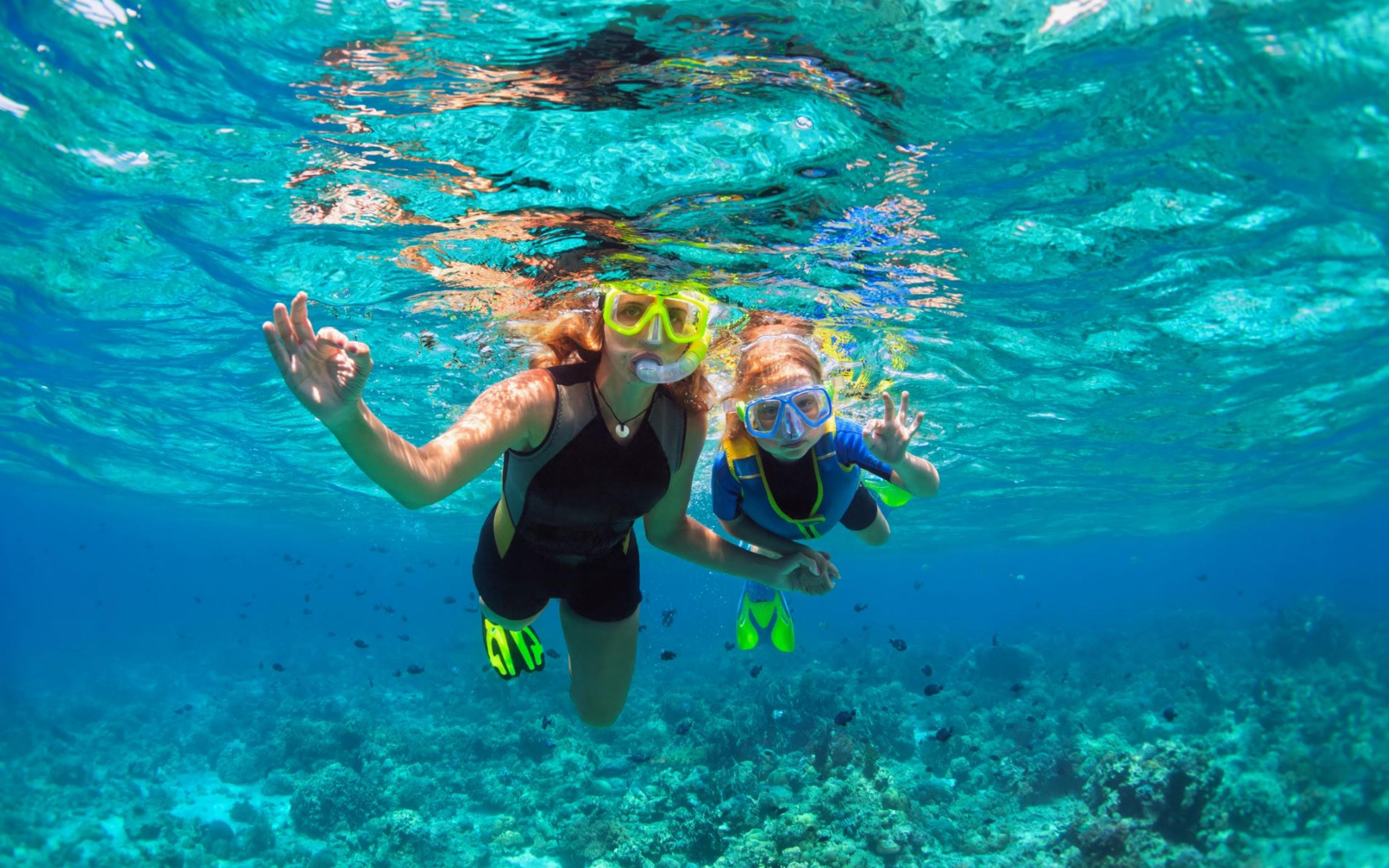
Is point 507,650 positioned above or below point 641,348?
below

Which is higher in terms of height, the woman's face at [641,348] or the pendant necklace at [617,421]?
the woman's face at [641,348]

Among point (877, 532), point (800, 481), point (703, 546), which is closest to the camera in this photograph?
point (703, 546)

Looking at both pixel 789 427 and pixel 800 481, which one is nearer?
pixel 789 427

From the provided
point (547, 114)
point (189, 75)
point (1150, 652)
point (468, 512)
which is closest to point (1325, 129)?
point (547, 114)

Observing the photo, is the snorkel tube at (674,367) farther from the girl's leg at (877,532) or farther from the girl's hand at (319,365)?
the girl's leg at (877,532)

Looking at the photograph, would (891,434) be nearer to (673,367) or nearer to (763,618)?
(673,367)

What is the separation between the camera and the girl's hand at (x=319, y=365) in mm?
2785

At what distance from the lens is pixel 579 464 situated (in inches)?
174

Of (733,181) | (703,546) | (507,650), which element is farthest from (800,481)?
(733,181)

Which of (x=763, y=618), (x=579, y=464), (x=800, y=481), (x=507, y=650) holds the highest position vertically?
(x=579, y=464)

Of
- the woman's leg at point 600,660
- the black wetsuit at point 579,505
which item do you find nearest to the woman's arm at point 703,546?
the black wetsuit at point 579,505

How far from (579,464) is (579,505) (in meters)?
0.30

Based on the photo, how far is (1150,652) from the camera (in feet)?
120

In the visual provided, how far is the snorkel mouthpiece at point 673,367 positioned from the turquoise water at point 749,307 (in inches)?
123
